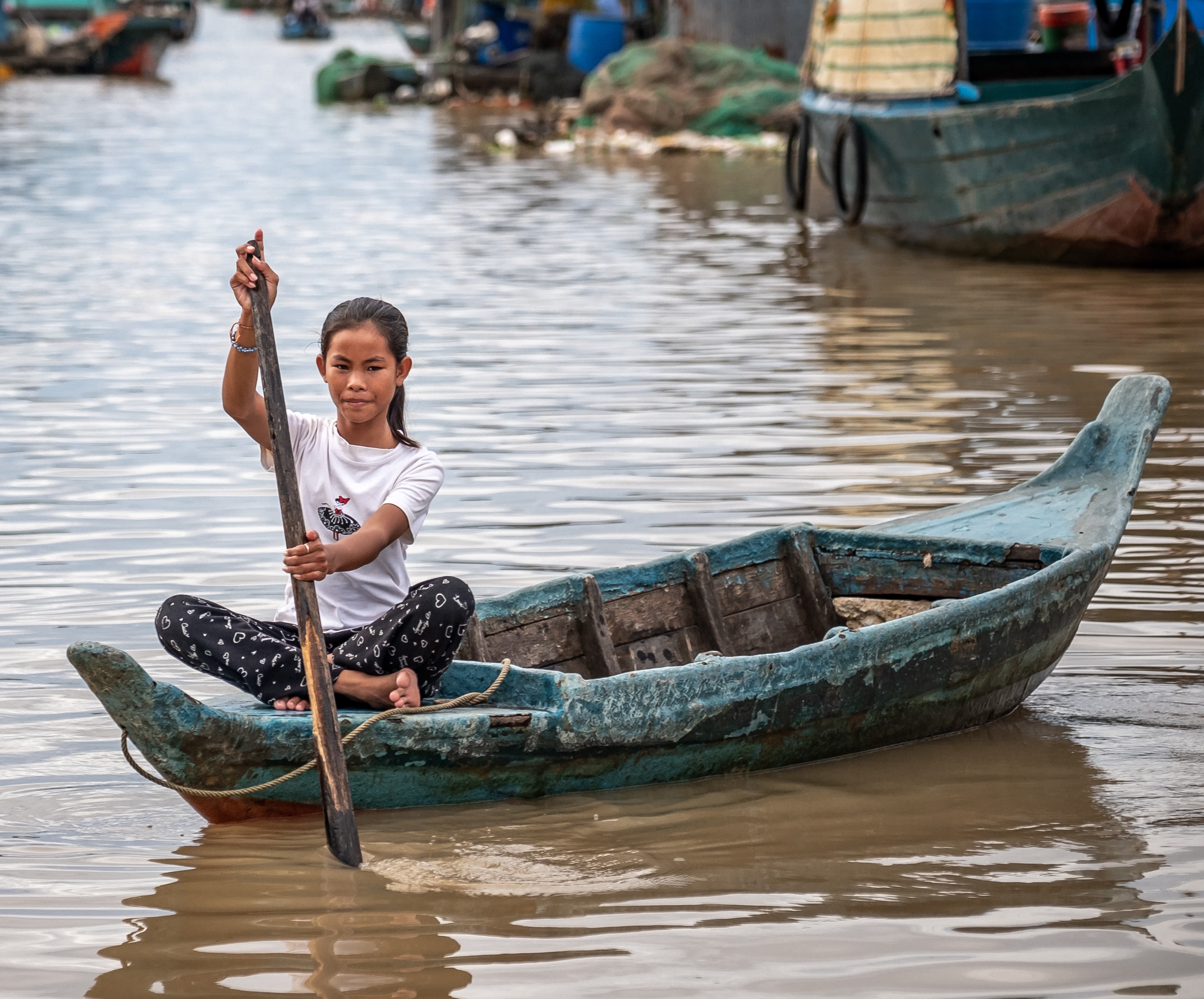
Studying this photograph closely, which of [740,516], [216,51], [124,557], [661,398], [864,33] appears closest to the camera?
[124,557]

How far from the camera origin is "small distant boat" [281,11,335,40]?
5841 cm

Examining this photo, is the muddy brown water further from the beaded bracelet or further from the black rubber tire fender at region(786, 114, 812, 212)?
the beaded bracelet

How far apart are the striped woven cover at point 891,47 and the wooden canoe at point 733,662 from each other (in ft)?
25.1

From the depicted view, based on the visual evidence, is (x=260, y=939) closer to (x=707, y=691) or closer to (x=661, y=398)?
(x=707, y=691)

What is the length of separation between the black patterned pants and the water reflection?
350 mm

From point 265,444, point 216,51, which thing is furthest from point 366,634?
point 216,51

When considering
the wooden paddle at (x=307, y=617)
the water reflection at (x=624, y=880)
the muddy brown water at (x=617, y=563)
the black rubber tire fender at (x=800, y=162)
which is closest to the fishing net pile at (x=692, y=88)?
the black rubber tire fender at (x=800, y=162)

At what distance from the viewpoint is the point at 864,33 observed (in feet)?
43.7

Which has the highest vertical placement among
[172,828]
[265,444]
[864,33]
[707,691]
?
[864,33]

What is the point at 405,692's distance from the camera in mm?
3832

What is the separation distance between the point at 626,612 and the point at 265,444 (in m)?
1.21

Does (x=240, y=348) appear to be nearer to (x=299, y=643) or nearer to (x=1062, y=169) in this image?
(x=299, y=643)

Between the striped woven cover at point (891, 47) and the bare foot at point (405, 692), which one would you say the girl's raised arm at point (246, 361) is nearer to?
the bare foot at point (405, 692)

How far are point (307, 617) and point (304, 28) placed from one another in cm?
5831
